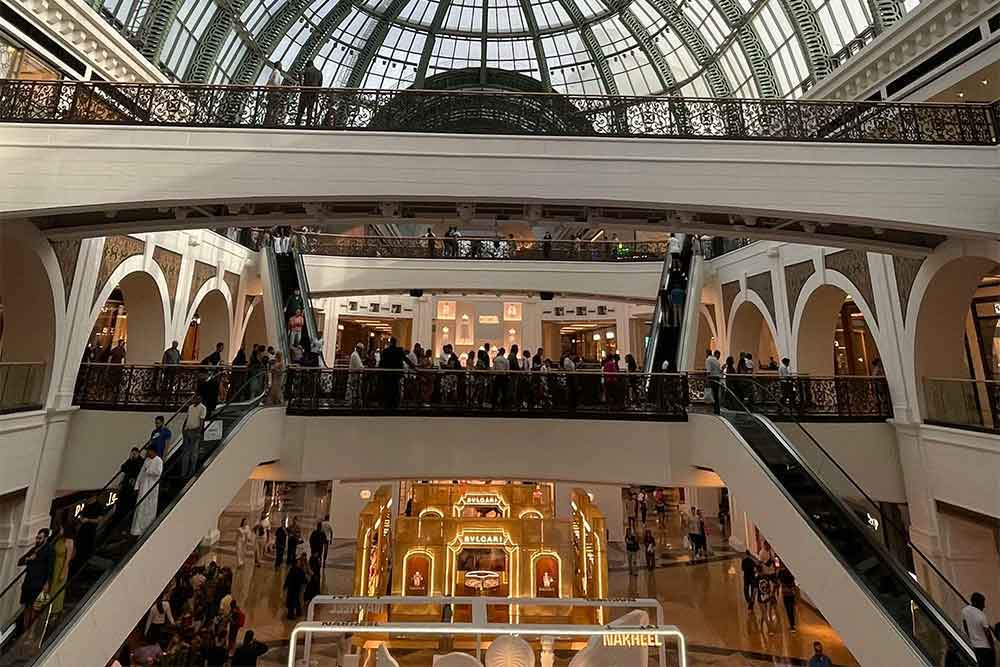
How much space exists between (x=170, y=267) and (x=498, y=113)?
31.3 ft

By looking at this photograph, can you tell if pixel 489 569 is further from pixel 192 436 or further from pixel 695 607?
pixel 192 436

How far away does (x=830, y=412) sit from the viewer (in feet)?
34.9

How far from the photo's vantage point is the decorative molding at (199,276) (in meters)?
14.3

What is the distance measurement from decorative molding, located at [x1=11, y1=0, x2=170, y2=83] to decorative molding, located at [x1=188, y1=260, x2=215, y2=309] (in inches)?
182

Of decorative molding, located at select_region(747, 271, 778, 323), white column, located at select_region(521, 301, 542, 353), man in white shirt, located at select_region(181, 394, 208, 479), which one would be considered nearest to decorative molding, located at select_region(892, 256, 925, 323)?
decorative molding, located at select_region(747, 271, 778, 323)

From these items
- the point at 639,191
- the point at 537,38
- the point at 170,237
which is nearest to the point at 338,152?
the point at 639,191

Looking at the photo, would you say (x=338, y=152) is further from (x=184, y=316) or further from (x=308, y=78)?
(x=184, y=316)

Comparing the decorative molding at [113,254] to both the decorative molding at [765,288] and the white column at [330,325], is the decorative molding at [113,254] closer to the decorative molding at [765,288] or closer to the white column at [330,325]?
the white column at [330,325]

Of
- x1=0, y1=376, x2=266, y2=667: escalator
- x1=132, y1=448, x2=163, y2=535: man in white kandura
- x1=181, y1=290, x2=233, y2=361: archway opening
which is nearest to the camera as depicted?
x1=0, y1=376, x2=266, y2=667: escalator

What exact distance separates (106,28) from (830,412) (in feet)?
50.9

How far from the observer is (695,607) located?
1282cm

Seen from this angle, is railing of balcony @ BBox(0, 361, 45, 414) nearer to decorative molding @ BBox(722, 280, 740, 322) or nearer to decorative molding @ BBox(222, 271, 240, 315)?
decorative molding @ BBox(222, 271, 240, 315)

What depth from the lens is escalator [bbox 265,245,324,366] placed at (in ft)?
49.3

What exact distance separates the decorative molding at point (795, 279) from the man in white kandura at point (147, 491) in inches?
529
